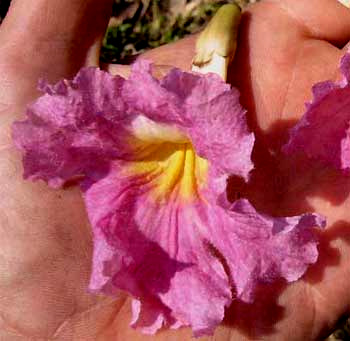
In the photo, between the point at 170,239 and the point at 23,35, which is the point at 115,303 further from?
the point at 23,35

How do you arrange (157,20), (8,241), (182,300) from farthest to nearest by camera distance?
(157,20) < (8,241) < (182,300)

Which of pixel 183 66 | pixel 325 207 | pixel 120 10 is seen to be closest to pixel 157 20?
pixel 120 10

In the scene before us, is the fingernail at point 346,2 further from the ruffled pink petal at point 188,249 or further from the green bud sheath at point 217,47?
the ruffled pink petal at point 188,249

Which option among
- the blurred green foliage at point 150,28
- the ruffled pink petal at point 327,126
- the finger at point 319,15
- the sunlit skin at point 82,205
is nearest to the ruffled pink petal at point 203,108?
the ruffled pink petal at point 327,126

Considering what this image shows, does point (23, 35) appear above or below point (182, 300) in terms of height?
above

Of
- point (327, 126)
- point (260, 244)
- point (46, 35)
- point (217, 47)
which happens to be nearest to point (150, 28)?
point (46, 35)

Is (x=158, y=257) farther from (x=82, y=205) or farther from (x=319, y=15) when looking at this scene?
(x=319, y=15)
